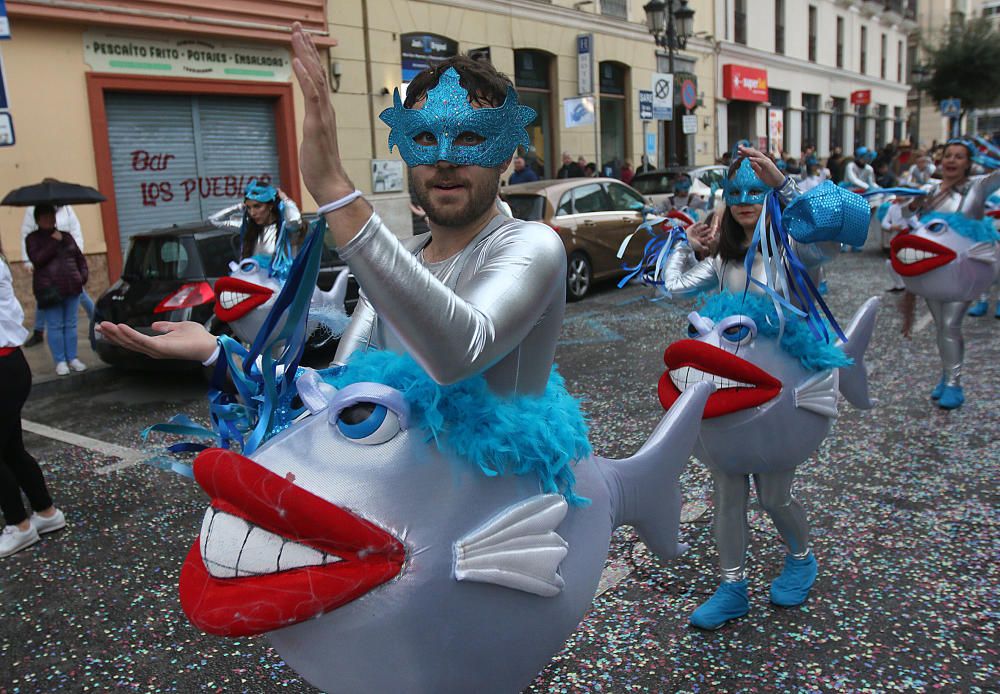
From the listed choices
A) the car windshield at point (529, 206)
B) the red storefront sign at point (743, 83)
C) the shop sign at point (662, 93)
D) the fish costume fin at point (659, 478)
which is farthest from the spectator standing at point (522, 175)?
the red storefront sign at point (743, 83)

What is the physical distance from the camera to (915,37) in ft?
139

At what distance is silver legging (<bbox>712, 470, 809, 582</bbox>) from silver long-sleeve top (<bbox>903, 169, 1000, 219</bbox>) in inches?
140

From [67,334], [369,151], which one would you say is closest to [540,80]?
[369,151]

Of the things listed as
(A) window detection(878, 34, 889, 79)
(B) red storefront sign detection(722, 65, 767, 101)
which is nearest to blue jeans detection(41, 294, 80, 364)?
(B) red storefront sign detection(722, 65, 767, 101)

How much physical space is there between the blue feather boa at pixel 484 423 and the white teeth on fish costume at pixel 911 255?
4.84 m

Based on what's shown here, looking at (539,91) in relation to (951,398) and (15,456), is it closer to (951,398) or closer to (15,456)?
(951,398)

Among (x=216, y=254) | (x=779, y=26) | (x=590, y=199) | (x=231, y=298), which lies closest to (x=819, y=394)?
(x=231, y=298)

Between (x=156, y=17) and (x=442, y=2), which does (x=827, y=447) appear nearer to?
(x=156, y=17)

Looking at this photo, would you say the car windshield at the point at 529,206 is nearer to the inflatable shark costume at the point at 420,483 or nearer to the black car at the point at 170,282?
the black car at the point at 170,282

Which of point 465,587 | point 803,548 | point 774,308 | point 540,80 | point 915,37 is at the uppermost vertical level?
point 915,37

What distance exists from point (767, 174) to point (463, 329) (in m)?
1.96

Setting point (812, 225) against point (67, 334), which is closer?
point (812, 225)

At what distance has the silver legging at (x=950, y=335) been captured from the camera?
5828 millimetres

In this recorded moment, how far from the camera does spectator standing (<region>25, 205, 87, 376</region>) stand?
800 centimetres
